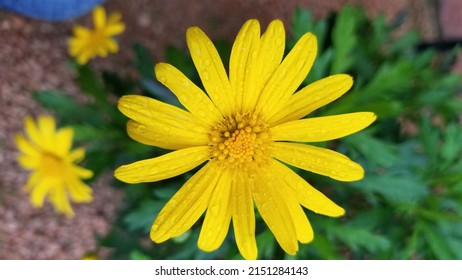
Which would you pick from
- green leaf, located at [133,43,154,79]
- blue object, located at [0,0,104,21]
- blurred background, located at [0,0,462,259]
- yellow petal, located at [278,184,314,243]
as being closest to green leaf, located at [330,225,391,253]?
blurred background, located at [0,0,462,259]

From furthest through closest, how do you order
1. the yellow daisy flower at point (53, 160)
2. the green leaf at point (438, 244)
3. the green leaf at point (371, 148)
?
the yellow daisy flower at point (53, 160) < the green leaf at point (438, 244) < the green leaf at point (371, 148)

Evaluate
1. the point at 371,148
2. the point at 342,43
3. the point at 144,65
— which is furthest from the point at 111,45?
the point at 371,148

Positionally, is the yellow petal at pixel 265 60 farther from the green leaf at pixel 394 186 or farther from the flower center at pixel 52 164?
the flower center at pixel 52 164

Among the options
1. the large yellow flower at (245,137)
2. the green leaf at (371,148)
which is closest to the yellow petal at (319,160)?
the large yellow flower at (245,137)

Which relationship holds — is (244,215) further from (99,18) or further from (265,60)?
(99,18)

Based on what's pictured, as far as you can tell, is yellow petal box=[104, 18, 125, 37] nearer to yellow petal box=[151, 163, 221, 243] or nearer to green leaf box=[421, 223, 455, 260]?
yellow petal box=[151, 163, 221, 243]

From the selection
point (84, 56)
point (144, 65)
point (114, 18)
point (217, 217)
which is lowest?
point (217, 217)

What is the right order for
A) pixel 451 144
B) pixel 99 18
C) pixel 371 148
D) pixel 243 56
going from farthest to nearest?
pixel 99 18, pixel 451 144, pixel 371 148, pixel 243 56
